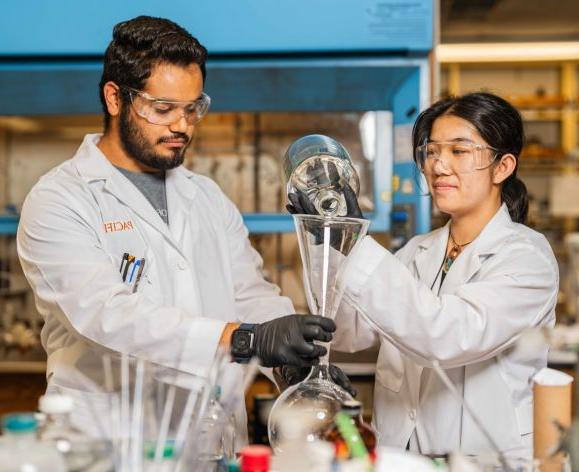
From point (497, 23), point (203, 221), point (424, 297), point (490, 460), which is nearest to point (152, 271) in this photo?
point (203, 221)

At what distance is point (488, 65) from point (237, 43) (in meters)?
4.46

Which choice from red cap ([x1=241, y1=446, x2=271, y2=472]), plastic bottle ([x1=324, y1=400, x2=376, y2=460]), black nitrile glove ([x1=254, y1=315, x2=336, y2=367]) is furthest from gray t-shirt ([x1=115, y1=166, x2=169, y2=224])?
red cap ([x1=241, y1=446, x2=271, y2=472])

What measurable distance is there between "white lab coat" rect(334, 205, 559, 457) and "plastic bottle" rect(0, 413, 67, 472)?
699 millimetres

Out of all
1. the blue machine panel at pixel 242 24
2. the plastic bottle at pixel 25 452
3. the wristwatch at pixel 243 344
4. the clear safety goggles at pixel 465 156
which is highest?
the blue machine panel at pixel 242 24

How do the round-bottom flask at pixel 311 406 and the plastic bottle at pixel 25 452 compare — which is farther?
the round-bottom flask at pixel 311 406

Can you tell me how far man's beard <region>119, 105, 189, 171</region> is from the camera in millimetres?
1674

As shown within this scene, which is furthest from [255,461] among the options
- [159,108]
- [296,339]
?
[159,108]

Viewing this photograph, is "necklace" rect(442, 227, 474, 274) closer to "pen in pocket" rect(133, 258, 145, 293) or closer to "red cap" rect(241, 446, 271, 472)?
"pen in pocket" rect(133, 258, 145, 293)

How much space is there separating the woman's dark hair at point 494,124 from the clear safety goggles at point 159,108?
0.56 metres

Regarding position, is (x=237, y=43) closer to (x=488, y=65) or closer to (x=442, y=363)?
(x=442, y=363)

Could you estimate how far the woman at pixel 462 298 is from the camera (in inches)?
53.5

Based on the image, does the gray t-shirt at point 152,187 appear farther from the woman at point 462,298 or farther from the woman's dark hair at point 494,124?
the woman's dark hair at point 494,124

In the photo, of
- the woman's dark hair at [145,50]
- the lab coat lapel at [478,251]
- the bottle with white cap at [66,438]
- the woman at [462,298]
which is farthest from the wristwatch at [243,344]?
the woman's dark hair at [145,50]

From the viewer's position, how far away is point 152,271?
5.45ft
